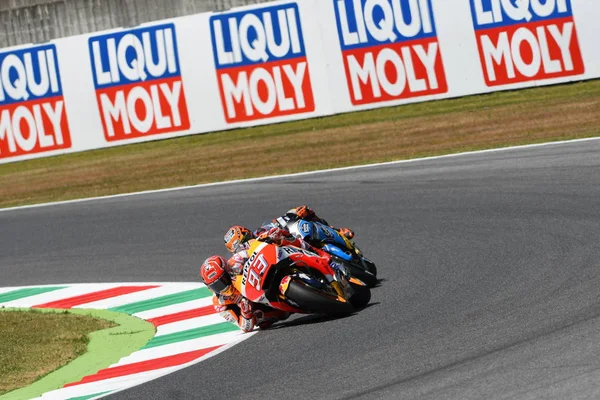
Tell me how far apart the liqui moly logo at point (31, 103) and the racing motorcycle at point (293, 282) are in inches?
479

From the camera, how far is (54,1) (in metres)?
22.0

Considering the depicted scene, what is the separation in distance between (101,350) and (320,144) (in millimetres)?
9631

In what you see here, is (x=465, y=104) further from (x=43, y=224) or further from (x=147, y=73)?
(x=43, y=224)

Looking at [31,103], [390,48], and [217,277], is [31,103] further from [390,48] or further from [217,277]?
[217,277]

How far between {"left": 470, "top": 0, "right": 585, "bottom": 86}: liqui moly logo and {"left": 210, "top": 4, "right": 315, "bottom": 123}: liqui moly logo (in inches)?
124

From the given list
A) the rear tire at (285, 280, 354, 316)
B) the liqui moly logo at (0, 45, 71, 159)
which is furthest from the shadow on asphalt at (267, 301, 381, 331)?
the liqui moly logo at (0, 45, 71, 159)

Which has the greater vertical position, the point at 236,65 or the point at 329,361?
the point at 236,65

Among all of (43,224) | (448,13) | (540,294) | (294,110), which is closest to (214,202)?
(43,224)

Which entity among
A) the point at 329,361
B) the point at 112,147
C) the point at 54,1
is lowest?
the point at 329,361

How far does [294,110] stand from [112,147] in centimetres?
361

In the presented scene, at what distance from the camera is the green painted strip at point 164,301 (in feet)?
36.9

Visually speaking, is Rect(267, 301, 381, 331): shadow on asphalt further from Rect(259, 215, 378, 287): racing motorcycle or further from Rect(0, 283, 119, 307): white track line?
Rect(0, 283, 119, 307): white track line

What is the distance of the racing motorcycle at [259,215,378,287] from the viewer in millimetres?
9992

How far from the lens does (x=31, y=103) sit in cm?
2055
